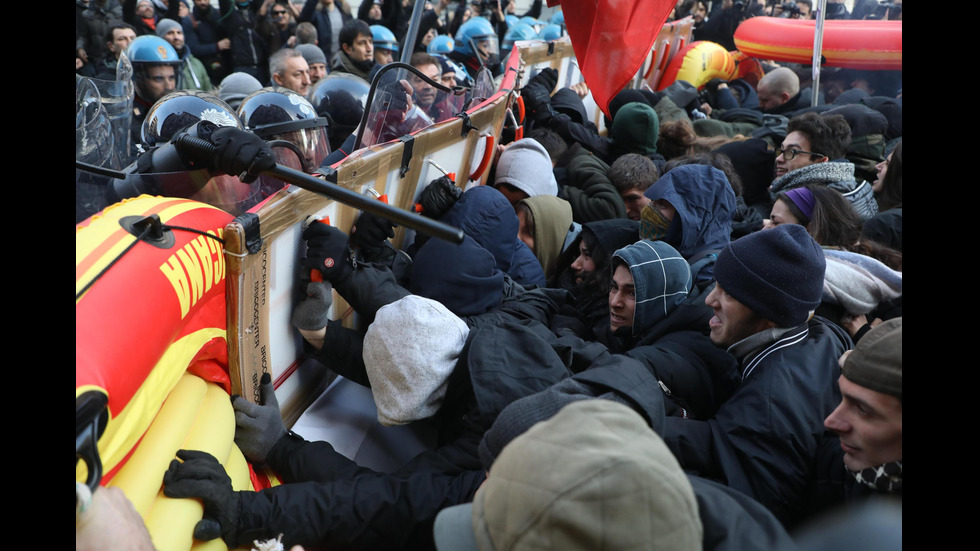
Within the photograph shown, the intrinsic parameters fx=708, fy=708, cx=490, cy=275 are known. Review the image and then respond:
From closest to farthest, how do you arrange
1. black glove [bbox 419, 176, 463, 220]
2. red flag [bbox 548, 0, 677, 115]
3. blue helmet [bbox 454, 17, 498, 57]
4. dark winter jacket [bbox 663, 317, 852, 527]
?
dark winter jacket [bbox 663, 317, 852, 527] → black glove [bbox 419, 176, 463, 220] → red flag [bbox 548, 0, 677, 115] → blue helmet [bbox 454, 17, 498, 57]

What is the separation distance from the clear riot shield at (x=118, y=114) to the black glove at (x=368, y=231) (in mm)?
1020

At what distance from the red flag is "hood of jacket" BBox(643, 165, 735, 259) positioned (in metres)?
0.71

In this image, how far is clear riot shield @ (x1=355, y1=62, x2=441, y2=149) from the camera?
285cm

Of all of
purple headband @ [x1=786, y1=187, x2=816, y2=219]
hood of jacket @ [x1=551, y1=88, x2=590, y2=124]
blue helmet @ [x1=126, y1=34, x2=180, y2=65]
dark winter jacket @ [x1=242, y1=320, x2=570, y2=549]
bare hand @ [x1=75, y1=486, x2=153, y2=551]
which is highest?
blue helmet @ [x1=126, y1=34, x2=180, y2=65]

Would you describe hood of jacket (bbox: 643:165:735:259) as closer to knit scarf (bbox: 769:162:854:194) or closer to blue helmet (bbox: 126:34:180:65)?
knit scarf (bbox: 769:162:854:194)

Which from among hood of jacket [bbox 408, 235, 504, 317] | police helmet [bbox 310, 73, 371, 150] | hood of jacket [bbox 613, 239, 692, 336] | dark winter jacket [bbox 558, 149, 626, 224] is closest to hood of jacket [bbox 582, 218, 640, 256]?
dark winter jacket [bbox 558, 149, 626, 224]

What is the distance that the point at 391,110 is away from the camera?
2.97 metres

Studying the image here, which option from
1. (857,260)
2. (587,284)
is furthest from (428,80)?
(857,260)

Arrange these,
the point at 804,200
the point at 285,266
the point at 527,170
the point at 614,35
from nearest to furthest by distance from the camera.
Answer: the point at 285,266 → the point at 804,200 → the point at 614,35 → the point at 527,170

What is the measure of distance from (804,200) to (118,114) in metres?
3.15

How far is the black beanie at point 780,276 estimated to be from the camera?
216 centimetres

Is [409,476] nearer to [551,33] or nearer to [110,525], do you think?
[110,525]

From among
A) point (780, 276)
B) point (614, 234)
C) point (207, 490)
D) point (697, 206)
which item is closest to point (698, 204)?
point (697, 206)

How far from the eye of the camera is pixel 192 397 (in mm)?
1732
